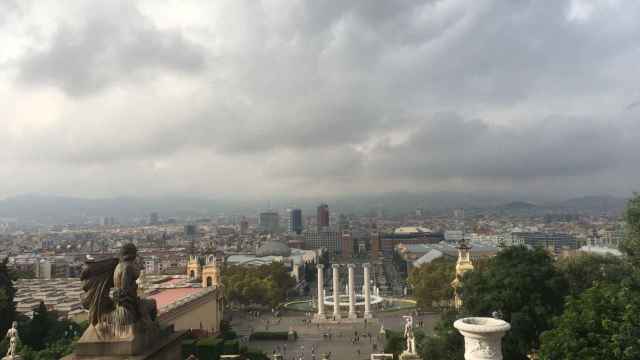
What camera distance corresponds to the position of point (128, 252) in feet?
29.9

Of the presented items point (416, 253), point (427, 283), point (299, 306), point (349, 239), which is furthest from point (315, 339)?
point (349, 239)

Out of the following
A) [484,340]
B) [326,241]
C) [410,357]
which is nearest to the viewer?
[484,340]

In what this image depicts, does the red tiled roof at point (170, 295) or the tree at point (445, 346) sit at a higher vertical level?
the tree at point (445, 346)

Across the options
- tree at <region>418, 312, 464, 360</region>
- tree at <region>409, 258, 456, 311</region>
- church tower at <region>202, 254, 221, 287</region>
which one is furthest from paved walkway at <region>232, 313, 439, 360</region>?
tree at <region>418, 312, 464, 360</region>

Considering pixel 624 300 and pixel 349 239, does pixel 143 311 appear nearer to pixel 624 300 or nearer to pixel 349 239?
pixel 624 300

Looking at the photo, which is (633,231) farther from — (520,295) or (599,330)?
(599,330)

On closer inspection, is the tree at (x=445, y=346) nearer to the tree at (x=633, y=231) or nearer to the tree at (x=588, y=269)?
the tree at (x=633, y=231)

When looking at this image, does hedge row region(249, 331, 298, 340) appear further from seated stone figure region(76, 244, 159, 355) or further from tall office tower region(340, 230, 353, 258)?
tall office tower region(340, 230, 353, 258)

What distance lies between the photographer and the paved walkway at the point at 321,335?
40531 mm

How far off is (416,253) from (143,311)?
10304 centimetres

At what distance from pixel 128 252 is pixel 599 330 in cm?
1148

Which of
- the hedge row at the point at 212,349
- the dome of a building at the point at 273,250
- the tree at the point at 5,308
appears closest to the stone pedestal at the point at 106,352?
the hedge row at the point at 212,349

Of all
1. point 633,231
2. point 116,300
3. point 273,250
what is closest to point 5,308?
point 116,300

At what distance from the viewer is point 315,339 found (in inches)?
1845
